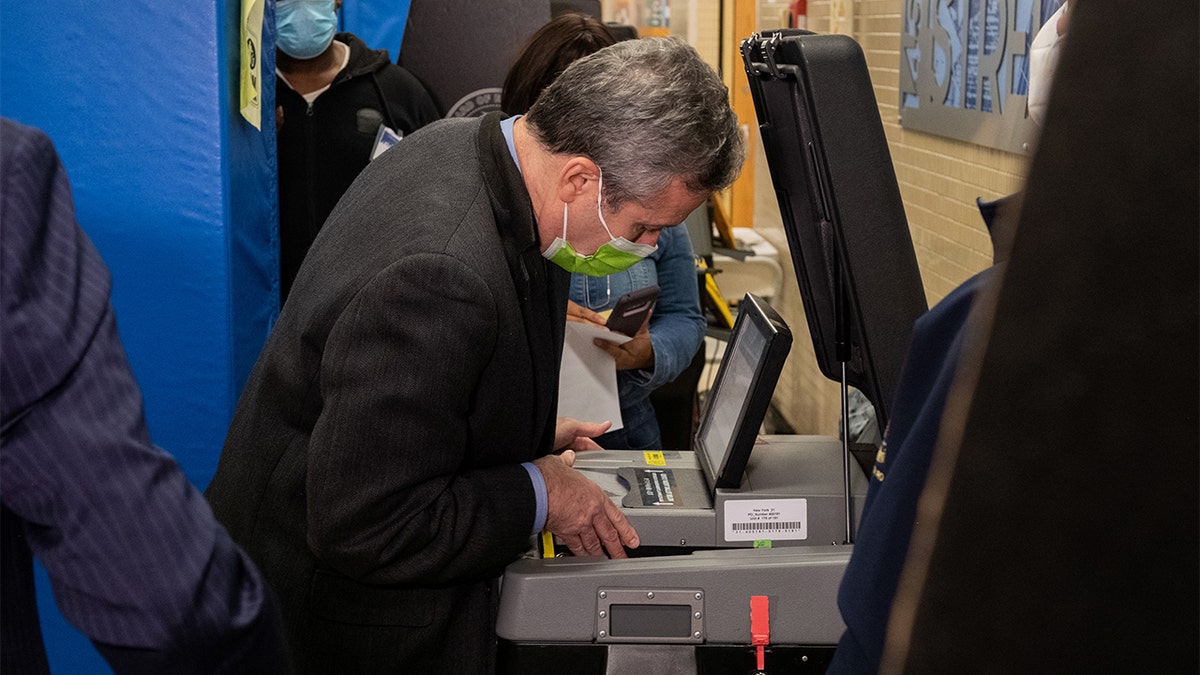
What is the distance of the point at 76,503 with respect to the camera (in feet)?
2.24

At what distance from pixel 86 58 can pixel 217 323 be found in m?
0.49

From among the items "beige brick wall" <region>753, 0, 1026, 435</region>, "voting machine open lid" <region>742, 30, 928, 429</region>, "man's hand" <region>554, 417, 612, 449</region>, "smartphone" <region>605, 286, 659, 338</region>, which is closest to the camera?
"voting machine open lid" <region>742, 30, 928, 429</region>

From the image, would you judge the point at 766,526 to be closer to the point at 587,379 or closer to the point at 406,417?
the point at 406,417

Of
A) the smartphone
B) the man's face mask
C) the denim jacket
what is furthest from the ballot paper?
the man's face mask

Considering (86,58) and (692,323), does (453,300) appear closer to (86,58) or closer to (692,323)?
(86,58)

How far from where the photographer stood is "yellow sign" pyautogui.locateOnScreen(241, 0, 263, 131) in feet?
6.52

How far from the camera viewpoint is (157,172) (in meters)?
1.89

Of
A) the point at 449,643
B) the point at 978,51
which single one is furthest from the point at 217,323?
the point at 978,51

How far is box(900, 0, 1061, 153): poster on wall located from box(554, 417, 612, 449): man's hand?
→ 986 millimetres

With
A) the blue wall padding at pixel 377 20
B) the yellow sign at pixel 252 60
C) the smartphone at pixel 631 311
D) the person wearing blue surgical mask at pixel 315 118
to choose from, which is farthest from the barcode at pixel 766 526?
the blue wall padding at pixel 377 20

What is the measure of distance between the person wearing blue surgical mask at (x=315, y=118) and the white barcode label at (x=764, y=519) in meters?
1.82

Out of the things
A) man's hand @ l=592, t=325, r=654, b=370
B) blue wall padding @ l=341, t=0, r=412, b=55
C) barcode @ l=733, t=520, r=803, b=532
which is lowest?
man's hand @ l=592, t=325, r=654, b=370

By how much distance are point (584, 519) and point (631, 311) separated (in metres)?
0.67

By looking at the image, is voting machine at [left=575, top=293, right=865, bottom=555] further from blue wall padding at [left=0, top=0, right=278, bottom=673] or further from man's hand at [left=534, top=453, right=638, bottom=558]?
blue wall padding at [left=0, top=0, right=278, bottom=673]
